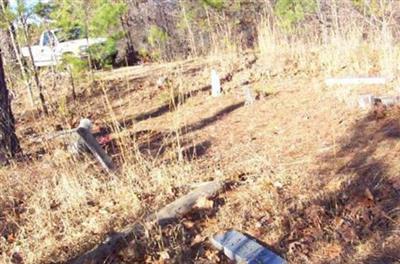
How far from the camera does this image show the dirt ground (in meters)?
2.73

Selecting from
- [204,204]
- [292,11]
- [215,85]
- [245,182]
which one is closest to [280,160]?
[245,182]

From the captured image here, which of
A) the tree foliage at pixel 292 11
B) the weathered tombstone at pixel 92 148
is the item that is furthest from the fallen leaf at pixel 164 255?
the tree foliage at pixel 292 11

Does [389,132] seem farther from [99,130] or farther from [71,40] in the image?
[71,40]

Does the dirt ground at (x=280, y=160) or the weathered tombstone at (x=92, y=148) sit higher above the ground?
the weathered tombstone at (x=92, y=148)

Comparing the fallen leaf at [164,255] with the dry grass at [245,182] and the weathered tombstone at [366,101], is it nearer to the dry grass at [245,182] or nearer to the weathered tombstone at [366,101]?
the dry grass at [245,182]

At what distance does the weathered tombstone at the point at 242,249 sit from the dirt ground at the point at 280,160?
0.19 ft

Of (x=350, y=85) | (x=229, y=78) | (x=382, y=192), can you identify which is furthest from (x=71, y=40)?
(x=382, y=192)

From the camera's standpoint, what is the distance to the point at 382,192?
115 inches

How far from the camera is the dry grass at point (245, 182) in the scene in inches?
109

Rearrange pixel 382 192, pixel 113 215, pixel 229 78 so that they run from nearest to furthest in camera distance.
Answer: pixel 382 192 < pixel 113 215 < pixel 229 78

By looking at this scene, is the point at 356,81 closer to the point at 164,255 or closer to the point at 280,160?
the point at 280,160

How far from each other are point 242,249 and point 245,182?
2.88 feet

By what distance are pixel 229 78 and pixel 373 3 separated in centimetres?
213

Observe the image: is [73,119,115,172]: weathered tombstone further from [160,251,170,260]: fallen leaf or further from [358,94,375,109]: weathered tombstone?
[358,94,375,109]: weathered tombstone
